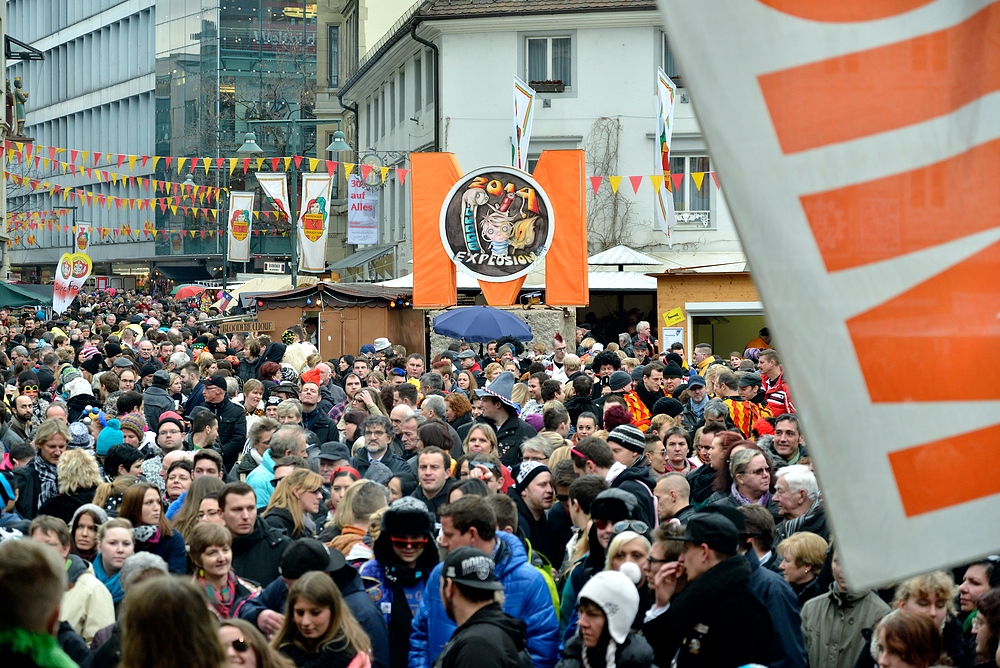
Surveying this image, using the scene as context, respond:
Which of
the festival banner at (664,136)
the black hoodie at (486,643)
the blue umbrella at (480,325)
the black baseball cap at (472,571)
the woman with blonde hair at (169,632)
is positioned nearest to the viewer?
the woman with blonde hair at (169,632)

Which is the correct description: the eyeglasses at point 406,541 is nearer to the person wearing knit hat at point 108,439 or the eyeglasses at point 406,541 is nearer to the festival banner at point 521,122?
the person wearing knit hat at point 108,439

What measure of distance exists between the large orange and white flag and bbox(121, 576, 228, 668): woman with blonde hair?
200cm

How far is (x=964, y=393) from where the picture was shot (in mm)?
2371

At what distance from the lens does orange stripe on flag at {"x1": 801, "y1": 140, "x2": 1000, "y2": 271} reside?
224 centimetres

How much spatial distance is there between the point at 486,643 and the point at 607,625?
1.61 feet

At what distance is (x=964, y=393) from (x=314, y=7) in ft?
267

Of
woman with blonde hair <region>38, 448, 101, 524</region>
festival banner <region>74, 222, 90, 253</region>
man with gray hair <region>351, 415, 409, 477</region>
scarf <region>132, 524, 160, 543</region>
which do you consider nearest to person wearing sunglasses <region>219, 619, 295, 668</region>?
scarf <region>132, 524, 160, 543</region>

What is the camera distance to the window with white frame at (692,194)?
35.9 m

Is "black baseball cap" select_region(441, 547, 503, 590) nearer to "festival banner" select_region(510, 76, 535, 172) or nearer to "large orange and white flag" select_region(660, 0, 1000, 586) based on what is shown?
"large orange and white flag" select_region(660, 0, 1000, 586)

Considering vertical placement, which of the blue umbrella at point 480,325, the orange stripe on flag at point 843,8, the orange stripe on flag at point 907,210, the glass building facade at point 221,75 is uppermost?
the glass building facade at point 221,75

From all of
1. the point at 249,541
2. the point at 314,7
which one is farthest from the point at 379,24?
the point at 249,541

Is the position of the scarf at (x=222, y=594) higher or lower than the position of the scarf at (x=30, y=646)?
lower

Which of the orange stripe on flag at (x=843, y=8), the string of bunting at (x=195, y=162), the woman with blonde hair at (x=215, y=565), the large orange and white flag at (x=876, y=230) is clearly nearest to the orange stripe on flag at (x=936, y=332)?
the large orange and white flag at (x=876, y=230)

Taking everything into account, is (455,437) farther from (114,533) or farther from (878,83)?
(878,83)
